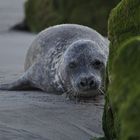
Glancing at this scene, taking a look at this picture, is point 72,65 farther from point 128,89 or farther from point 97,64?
point 128,89

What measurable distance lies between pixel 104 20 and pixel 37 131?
1331 cm

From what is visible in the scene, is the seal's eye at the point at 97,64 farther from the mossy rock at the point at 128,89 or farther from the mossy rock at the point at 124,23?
the mossy rock at the point at 128,89

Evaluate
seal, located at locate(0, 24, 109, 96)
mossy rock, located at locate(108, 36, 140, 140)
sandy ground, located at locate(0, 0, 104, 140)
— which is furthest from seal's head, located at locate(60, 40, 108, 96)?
mossy rock, located at locate(108, 36, 140, 140)

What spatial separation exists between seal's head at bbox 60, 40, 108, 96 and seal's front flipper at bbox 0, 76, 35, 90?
0.54 metres

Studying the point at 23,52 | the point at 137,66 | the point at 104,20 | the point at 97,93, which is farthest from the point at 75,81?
the point at 104,20

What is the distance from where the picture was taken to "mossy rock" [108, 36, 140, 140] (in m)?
2.85

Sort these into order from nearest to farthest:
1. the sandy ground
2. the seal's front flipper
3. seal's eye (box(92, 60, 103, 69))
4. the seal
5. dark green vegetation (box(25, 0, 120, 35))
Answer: the sandy ground < the seal < seal's eye (box(92, 60, 103, 69)) < the seal's front flipper < dark green vegetation (box(25, 0, 120, 35))

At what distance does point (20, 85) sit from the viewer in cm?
728

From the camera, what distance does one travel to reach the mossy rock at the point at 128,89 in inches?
112

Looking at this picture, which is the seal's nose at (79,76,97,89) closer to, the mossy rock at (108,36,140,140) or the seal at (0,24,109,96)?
the seal at (0,24,109,96)

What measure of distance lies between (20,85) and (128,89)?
14.4ft

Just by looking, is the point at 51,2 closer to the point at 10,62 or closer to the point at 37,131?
the point at 10,62

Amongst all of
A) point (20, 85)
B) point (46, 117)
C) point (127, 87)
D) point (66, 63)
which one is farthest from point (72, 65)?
point (127, 87)

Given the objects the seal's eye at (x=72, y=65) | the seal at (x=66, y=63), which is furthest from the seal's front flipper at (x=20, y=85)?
the seal's eye at (x=72, y=65)
